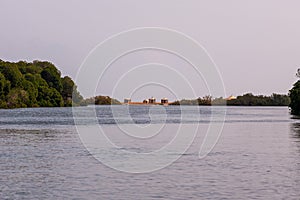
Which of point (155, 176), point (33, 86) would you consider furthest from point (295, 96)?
point (155, 176)

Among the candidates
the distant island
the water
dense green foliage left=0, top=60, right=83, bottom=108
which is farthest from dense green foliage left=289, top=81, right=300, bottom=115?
the water

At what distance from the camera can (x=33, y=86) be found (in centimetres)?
15975

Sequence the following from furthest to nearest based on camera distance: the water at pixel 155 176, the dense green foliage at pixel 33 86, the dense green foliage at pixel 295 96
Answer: the dense green foliage at pixel 33 86
the dense green foliage at pixel 295 96
the water at pixel 155 176

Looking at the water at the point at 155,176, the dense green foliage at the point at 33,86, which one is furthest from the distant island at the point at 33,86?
the water at the point at 155,176

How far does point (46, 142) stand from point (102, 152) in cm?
928

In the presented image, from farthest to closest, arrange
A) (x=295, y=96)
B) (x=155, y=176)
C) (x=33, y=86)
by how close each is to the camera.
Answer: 1. (x=33, y=86)
2. (x=295, y=96)
3. (x=155, y=176)

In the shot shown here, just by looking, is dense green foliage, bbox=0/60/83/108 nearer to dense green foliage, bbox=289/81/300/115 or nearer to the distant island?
the distant island

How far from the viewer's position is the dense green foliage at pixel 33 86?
486 ft

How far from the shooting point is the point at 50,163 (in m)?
31.4

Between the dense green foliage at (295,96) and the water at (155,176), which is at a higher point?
the dense green foliage at (295,96)

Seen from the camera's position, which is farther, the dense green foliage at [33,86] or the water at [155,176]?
the dense green foliage at [33,86]

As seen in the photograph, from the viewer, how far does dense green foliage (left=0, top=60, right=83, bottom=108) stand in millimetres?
148250

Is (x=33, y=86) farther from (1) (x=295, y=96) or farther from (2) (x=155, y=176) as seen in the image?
(2) (x=155, y=176)

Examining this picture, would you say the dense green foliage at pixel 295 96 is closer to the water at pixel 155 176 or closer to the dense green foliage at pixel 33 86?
the dense green foliage at pixel 33 86
